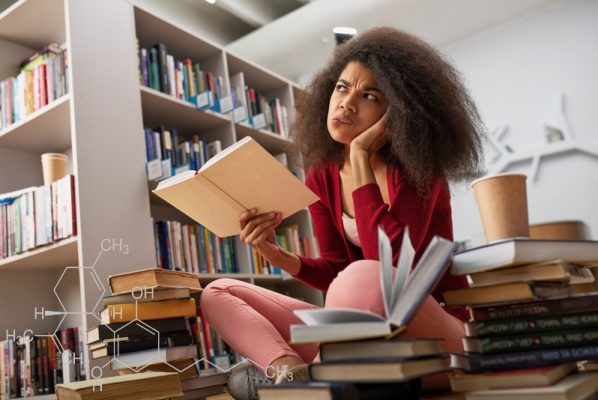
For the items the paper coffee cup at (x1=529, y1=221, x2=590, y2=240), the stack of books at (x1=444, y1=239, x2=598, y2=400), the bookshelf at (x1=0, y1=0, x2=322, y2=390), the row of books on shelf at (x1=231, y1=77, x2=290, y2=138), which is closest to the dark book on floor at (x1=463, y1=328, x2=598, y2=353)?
the stack of books at (x1=444, y1=239, x2=598, y2=400)

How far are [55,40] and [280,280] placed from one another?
1667 mm

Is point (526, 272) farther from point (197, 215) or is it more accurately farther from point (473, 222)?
point (473, 222)

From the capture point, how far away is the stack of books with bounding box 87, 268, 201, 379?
1.41 m

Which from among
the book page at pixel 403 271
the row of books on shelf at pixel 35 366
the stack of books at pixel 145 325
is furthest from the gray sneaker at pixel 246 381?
the row of books on shelf at pixel 35 366

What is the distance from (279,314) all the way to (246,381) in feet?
0.62

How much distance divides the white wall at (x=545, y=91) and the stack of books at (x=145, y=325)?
270 centimetres

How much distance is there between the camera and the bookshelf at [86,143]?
81.0 inches

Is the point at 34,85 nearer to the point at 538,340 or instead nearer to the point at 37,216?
the point at 37,216

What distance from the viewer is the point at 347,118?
1457mm

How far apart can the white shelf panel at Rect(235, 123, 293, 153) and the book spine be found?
2210 millimetres

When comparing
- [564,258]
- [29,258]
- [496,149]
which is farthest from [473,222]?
[564,258]

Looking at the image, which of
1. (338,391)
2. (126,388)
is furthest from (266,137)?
(338,391)

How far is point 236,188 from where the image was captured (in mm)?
1328

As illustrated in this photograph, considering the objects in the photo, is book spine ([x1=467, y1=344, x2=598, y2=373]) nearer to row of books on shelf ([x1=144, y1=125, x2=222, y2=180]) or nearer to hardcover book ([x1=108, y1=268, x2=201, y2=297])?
hardcover book ([x1=108, y1=268, x2=201, y2=297])
